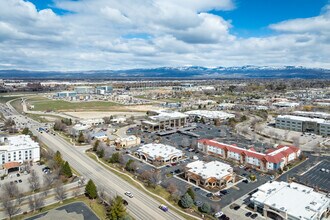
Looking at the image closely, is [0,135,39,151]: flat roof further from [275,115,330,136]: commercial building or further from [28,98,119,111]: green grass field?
[275,115,330,136]: commercial building

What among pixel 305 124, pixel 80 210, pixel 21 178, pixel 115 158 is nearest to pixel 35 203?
pixel 80 210

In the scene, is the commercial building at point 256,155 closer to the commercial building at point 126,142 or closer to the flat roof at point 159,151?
the flat roof at point 159,151

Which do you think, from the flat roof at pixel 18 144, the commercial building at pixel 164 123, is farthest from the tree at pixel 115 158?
the commercial building at pixel 164 123

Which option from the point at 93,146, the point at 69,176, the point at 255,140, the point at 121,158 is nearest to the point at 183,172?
the point at 121,158

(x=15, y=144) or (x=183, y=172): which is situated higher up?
(x=15, y=144)

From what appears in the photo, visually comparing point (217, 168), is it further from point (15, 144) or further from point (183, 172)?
point (15, 144)
